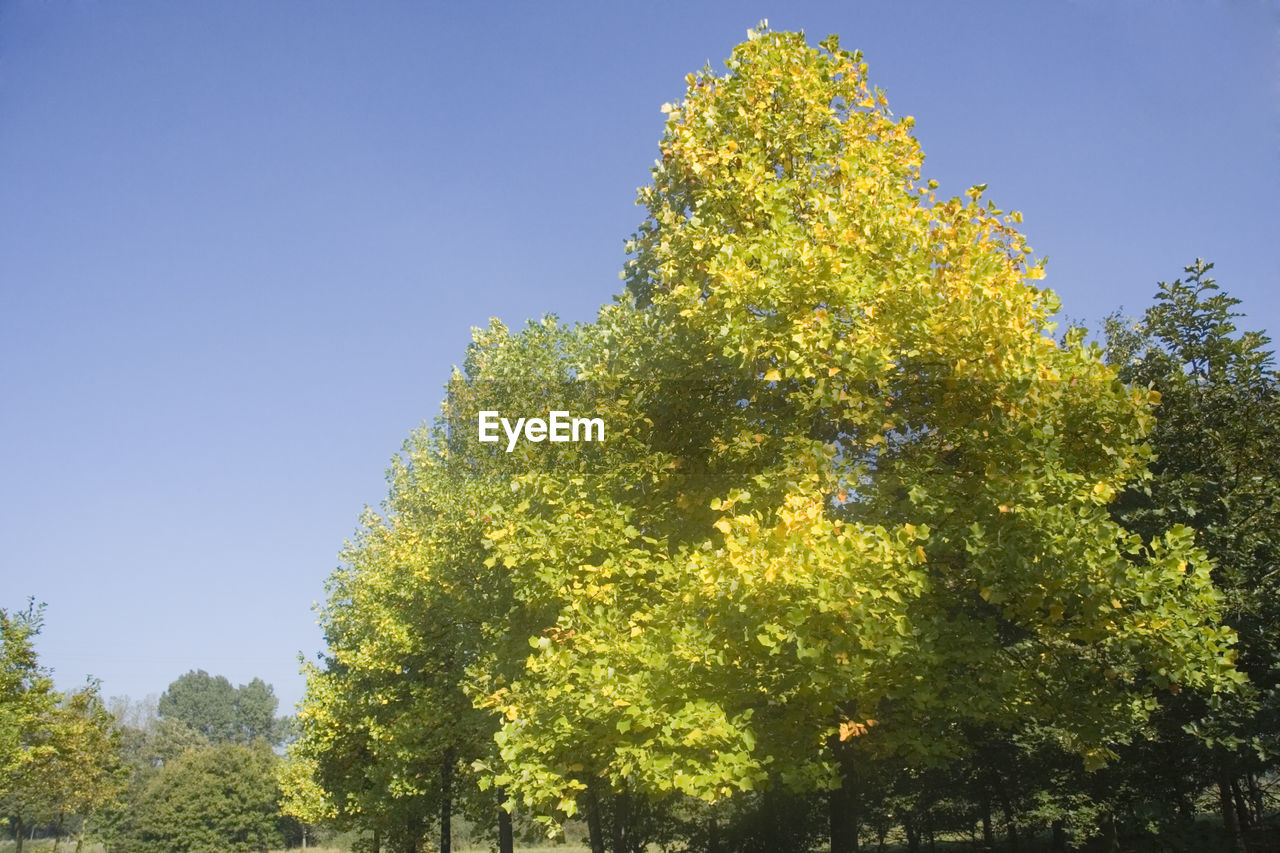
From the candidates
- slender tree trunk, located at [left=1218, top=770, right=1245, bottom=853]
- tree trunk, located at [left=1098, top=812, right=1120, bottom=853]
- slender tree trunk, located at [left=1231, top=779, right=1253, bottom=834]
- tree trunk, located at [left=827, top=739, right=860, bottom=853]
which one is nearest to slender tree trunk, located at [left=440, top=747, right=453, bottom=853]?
tree trunk, located at [left=827, top=739, right=860, bottom=853]

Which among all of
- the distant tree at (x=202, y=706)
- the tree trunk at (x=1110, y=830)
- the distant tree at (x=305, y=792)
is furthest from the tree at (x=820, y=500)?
the distant tree at (x=202, y=706)

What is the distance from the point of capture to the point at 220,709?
18462 centimetres

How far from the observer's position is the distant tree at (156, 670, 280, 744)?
7210 inches

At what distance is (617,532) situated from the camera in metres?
12.7

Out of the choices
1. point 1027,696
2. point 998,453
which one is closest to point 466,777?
point 1027,696

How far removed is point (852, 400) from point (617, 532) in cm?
393

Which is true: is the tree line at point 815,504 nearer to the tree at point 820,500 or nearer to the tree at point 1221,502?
the tree at point 820,500

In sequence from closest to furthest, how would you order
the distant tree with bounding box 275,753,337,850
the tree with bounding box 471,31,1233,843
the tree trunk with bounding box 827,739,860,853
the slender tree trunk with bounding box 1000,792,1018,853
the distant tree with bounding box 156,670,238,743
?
the tree with bounding box 471,31,1233,843 → the tree trunk with bounding box 827,739,860,853 → the slender tree trunk with bounding box 1000,792,1018,853 → the distant tree with bounding box 275,753,337,850 → the distant tree with bounding box 156,670,238,743

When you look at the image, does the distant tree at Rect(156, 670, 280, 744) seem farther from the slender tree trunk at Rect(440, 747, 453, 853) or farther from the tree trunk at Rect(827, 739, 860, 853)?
the tree trunk at Rect(827, 739, 860, 853)

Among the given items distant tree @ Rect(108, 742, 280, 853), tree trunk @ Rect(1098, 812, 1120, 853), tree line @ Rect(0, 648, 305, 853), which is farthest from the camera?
distant tree @ Rect(108, 742, 280, 853)

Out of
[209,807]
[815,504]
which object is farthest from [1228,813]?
[209,807]

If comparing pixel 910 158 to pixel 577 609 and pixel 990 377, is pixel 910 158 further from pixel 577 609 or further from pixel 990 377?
pixel 577 609

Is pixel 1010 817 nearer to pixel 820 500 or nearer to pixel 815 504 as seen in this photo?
pixel 820 500

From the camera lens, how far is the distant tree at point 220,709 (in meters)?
183
